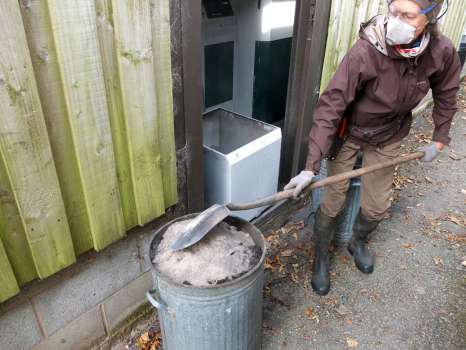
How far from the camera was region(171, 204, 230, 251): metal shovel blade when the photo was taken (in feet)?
7.23

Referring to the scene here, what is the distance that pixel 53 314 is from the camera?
2.49 meters

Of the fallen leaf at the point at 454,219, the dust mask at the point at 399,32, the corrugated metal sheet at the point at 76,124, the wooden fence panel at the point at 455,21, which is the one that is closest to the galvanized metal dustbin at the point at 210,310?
the corrugated metal sheet at the point at 76,124

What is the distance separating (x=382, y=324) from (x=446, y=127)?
171 centimetres

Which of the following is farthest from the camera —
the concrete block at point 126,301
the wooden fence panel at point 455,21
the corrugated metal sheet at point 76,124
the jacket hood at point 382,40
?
the wooden fence panel at point 455,21

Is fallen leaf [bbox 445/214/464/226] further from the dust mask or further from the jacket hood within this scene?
the dust mask

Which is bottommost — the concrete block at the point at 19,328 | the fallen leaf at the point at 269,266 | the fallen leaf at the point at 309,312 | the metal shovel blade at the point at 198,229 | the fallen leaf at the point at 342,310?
the fallen leaf at the point at 342,310

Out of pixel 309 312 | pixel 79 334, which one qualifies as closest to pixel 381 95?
pixel 309 312

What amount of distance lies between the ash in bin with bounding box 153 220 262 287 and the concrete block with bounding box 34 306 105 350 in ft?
2.90

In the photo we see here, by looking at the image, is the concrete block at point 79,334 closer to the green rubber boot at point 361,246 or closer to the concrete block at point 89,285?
the concrete block at point 89,285

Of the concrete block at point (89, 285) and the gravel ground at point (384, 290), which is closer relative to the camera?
the concrete block at point (89, 285)

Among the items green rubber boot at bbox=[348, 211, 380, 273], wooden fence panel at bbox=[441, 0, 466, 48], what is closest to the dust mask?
green rubber boot at bbox=[348, 211, 380, 273]

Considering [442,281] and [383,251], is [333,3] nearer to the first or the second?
[383,251]

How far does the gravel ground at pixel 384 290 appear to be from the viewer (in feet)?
9.94

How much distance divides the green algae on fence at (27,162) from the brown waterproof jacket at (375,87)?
1.60m
